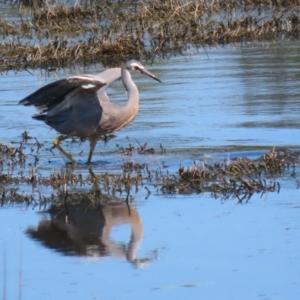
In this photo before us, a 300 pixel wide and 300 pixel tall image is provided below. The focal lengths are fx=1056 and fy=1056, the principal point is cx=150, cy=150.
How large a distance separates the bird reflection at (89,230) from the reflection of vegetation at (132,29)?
777 cm

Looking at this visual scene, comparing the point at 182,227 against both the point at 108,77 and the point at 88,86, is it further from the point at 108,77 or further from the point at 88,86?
the point at 108,77

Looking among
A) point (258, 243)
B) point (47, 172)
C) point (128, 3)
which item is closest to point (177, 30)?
point (128, 3)

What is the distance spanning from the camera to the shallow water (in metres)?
6.17

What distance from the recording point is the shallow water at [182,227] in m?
6.17

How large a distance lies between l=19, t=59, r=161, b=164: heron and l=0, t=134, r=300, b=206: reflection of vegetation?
805 millimetres

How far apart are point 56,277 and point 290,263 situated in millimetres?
1425

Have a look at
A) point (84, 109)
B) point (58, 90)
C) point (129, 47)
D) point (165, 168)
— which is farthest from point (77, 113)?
point (129, 47)

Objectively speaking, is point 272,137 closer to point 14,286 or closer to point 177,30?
point 14,286

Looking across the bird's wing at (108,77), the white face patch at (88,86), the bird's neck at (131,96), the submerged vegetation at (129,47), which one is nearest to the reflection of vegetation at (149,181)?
the submerged vegetation at (129,47)

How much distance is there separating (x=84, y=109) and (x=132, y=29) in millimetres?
7630

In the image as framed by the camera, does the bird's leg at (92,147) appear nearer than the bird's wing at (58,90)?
No

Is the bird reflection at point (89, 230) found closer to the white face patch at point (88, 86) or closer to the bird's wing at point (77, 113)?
the white face patch at point (88, 86)

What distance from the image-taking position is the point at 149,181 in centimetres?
891

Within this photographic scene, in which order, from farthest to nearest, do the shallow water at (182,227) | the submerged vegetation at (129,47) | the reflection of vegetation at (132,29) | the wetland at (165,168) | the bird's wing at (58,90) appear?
the reflection of vegetation at (132,29) < the bird's wing at (58,90) < the submerged vegetation at (129,47) < the wetland at (165,168) < the shallow water at (182,227)
